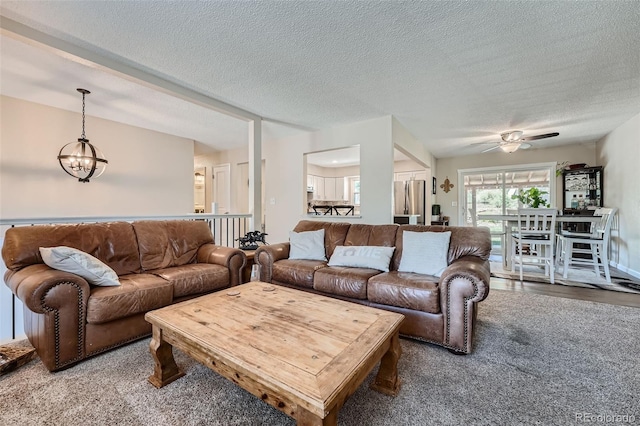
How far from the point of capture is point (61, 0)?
200 cm

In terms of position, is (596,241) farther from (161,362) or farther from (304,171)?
(161,362)

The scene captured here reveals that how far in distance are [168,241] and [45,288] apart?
1.28 meters

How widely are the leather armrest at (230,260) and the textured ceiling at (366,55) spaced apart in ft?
6.39

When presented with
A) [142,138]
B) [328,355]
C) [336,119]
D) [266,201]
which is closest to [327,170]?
[266,201]

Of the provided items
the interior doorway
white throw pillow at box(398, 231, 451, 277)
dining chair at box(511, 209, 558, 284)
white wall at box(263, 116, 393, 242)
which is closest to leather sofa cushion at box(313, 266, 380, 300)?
white throw pillow at box(398, 231, 451, 277)

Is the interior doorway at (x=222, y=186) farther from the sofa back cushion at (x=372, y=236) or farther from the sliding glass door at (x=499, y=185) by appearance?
the sliding glass door at (x=499, y=185)

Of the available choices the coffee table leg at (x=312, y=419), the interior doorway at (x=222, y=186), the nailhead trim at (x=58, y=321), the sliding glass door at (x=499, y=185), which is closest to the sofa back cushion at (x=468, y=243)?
the coffee table leg at (x=312, y=419)

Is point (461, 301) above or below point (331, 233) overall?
below

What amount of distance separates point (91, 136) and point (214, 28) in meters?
3.61

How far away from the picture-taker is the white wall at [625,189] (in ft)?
13.7

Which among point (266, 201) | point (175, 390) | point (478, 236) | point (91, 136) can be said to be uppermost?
point (91, 136)

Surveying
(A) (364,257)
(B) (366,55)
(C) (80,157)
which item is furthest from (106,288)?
(B) (366,55)

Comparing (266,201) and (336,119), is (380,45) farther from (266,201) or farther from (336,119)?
(266,201)

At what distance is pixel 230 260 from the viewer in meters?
2.88
